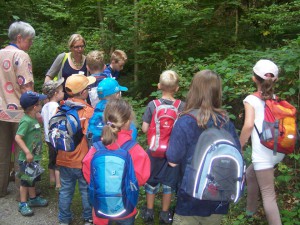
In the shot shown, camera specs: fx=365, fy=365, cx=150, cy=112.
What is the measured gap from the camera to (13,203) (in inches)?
194

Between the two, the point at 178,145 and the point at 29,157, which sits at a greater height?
the point at 178,145

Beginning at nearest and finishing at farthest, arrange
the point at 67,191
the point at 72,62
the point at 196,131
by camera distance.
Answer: the point at 196,131, the point at 67,191, the point at 72,62

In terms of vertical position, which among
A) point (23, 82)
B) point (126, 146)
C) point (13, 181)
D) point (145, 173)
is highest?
point (23, 82)

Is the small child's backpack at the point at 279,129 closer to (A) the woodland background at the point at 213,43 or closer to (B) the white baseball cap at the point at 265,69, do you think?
(B) the white baseball cap at the point at 265,69

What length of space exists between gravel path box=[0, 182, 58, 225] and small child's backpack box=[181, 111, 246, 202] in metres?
2.37

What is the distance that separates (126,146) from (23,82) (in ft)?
7.44

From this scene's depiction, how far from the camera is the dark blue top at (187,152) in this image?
115 inches

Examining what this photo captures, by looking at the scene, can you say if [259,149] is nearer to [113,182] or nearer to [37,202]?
[113,182]

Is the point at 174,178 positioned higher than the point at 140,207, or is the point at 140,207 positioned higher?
the point at 174,178

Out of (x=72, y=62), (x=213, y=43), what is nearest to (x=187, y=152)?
(x=72, y=62)

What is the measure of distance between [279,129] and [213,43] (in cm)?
448

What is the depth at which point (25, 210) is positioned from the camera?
4578 mm

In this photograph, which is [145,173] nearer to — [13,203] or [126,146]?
[126,146]

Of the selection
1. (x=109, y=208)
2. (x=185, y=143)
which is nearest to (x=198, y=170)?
(x=185, y=143)
